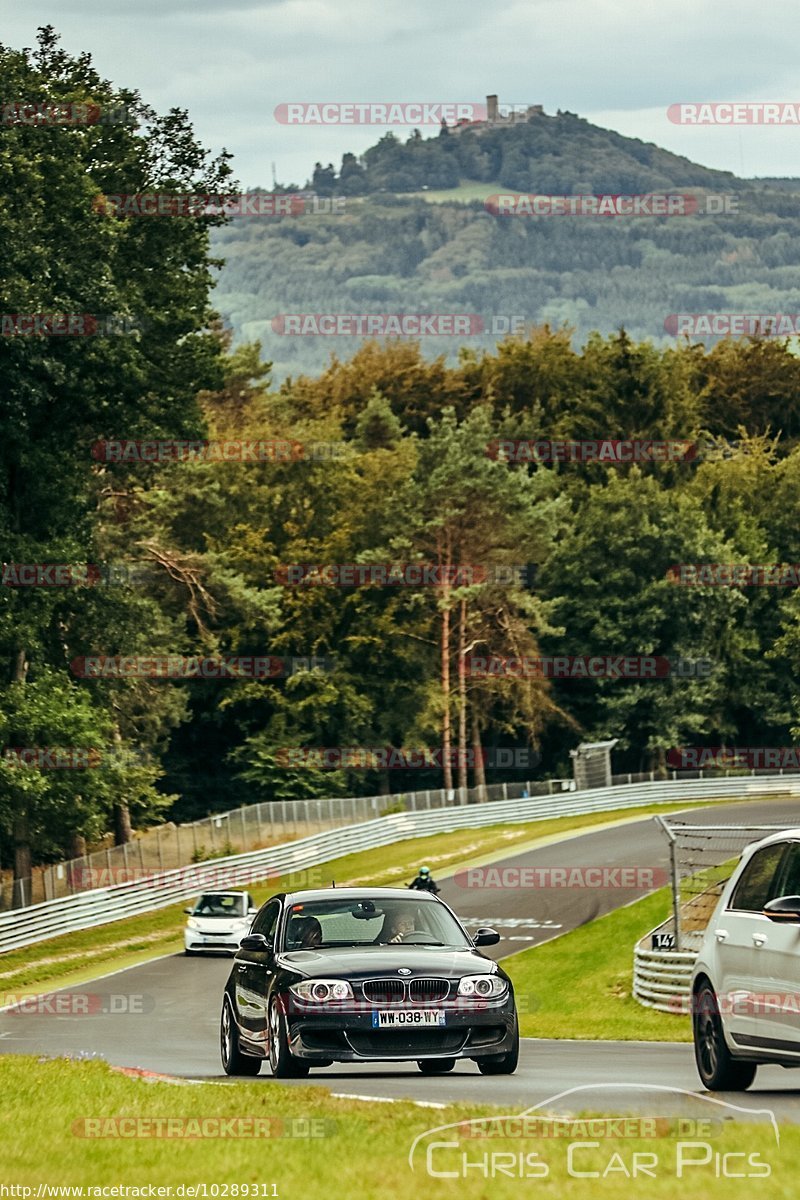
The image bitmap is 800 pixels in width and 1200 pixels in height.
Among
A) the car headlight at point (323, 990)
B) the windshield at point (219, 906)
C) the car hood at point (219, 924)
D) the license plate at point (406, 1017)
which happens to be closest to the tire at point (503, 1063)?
the license plate at point (406, 1017)

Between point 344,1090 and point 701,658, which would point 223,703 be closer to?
point 701,658

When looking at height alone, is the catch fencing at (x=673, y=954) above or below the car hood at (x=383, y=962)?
below

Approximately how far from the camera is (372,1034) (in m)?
14.5

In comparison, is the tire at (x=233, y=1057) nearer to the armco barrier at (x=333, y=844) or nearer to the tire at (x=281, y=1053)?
the tire at (x=281, y=1053)

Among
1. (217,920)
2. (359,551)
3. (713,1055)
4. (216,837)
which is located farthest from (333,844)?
(713,1055)

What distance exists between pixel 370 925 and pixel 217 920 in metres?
26.9

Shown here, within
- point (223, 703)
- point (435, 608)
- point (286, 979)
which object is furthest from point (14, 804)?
point (435, 608)

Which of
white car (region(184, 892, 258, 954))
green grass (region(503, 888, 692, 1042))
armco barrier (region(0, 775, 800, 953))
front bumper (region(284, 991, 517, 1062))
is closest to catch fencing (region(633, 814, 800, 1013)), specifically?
green grass (region(503, 888, 692, 1042))

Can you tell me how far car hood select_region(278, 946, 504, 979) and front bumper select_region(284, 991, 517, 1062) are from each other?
253mm

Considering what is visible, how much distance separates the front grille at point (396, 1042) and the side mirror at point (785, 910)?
10.8 feet

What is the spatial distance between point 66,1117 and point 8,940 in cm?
3356

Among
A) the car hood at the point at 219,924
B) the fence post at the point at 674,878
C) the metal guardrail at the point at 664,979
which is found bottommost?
the car hood at the point at 219,924

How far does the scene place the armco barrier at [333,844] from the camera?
46906 millimetres

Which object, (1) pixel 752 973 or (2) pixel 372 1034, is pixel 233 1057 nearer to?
(2) pixel 372 1034
